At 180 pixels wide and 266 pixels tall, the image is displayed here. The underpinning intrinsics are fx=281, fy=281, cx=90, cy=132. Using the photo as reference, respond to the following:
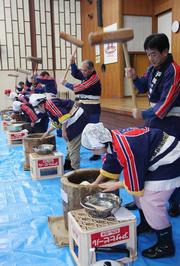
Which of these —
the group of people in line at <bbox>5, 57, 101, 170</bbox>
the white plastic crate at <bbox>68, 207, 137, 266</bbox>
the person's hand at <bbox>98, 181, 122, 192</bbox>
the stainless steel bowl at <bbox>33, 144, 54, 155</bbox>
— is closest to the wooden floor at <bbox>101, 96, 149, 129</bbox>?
the group of people in line at <bbox>5, 57, 101, 170</bbox>

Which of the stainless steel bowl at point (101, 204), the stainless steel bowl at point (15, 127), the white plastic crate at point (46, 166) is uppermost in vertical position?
the stainless steel bowl at point (15, 127)

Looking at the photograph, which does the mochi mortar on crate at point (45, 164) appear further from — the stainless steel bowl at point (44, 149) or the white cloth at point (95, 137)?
the white cloth at point (95, 137)

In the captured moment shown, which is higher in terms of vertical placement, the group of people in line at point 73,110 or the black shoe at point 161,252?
the group of people in line at point 73,110

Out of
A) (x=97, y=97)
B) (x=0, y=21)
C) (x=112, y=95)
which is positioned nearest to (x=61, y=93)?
(x=112, y=95)

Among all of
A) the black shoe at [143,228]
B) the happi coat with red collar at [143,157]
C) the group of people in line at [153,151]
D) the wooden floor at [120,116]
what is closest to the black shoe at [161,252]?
the group of people in line at [153,151]

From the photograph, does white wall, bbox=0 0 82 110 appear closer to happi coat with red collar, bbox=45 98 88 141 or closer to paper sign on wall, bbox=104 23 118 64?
paper sign on wall, bbox=104 23 118 64

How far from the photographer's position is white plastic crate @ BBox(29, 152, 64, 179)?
3.12m

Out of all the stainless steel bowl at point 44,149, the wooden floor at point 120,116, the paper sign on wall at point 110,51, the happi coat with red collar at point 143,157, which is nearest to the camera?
the happi coat with red collar at point 143,157

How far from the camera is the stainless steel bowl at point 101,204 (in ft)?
5.33

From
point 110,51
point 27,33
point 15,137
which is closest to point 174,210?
point 15,137

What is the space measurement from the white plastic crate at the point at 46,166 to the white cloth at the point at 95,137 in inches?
65.2

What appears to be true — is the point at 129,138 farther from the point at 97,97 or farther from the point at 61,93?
the point at 61,93

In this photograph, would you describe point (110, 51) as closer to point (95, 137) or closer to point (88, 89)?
point (88, 89)

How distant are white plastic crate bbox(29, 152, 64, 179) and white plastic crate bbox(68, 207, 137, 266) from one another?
148 cm
